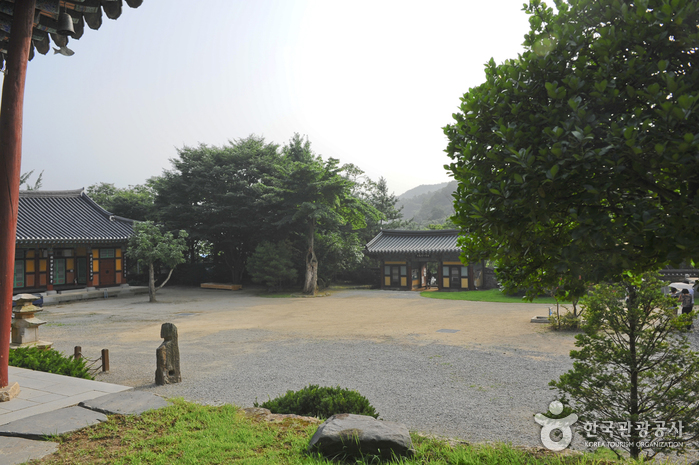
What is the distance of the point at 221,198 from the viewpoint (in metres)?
29.6

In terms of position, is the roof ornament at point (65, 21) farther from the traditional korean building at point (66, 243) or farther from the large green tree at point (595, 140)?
the traditional korean building at point (66, 243)

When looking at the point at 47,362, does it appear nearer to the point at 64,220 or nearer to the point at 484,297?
the point at 484,297

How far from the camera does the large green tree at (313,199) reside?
25344mm

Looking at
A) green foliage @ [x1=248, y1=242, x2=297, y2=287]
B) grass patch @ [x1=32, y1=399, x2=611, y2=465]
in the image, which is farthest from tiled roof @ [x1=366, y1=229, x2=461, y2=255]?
grass patch @ [x1=32, y1=399, x2=611, y2=465]

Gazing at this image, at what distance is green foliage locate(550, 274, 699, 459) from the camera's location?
3991 mm

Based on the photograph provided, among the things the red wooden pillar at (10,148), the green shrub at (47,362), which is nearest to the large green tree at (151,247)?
the green shrub at (47,362)

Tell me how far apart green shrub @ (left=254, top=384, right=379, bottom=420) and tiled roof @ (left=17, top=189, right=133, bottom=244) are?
22475 mm

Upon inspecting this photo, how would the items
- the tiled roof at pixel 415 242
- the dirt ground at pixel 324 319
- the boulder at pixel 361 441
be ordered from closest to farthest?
the boulder at pixel 361 441
the dirt ground at pixel 324 319
the tiled roof at pixel 415 242

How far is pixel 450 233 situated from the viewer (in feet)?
96.9

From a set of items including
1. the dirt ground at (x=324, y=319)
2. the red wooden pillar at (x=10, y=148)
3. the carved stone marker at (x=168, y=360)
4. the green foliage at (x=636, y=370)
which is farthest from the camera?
the dirt ground at (x=324, y=319)

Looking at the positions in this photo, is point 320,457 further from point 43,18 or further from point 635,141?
point 43,18

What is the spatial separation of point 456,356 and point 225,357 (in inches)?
221

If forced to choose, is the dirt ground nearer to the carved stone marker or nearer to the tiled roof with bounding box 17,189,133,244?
the tiled roof with bounding box 17,189,133,244

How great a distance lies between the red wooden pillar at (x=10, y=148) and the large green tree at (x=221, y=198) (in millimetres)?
21968
